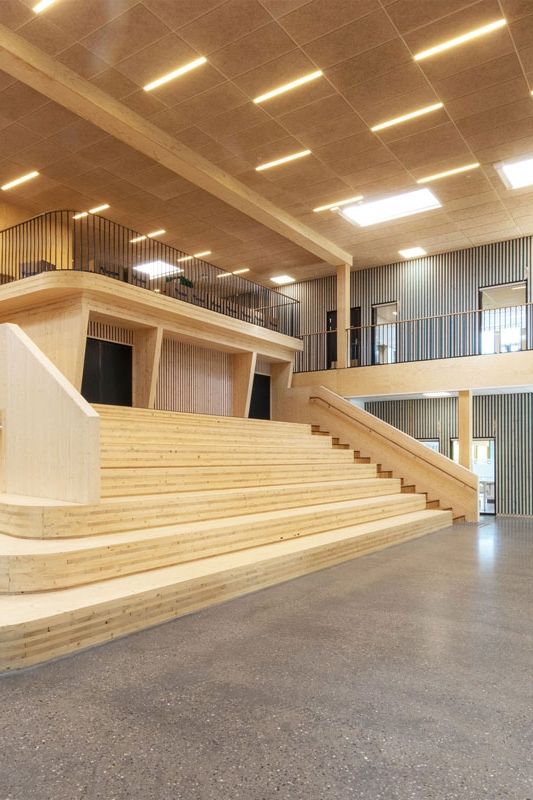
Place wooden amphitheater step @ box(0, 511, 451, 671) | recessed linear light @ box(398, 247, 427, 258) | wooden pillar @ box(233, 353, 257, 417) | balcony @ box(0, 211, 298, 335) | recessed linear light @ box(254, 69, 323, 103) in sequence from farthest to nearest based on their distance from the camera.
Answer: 1. recessed linear light @ box(398, 247, 427, 258)
2. wooden pillar @ box(233, 353, 257, 417)
3. balcony @ box(0, 211, 298, 335)
4. recessed linear light @ box(254, 69, 323, 103)
5. wooden amphitheater step @ box(0, 511, 451, 671)

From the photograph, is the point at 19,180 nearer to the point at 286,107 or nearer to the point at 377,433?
the point at 286,107

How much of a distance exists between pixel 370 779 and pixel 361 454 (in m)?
10.7

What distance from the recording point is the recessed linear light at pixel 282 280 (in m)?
17.3

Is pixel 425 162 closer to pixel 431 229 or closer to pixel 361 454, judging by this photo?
pixel 431 229

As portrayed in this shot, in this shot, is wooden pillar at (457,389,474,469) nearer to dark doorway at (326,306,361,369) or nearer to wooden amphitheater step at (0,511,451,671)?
dark doorway at (326,306,361,369)

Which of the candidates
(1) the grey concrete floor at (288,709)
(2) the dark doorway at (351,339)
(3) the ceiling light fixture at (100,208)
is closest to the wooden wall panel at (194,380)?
(3) the ceiling light fixture at (100,208)

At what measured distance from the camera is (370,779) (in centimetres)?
231

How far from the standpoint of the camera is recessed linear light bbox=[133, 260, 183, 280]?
1550 cm

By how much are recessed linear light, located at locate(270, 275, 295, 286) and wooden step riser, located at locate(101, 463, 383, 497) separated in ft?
26.6

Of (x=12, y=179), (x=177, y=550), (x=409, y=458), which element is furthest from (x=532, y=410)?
(x=12, y=179)

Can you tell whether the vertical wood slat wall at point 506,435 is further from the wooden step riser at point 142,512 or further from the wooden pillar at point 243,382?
the wooden step riser at point 142,512

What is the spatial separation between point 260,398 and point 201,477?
7.92 metres

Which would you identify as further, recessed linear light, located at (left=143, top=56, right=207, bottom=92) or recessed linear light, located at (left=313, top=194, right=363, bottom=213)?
recessed linear light, located at (left=313, top=194, right=363, bottom=213)

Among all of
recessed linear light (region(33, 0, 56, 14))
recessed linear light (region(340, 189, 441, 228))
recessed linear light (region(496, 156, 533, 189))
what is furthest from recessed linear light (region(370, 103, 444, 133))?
recessed linear light (region(33, 0, 56, 14))
